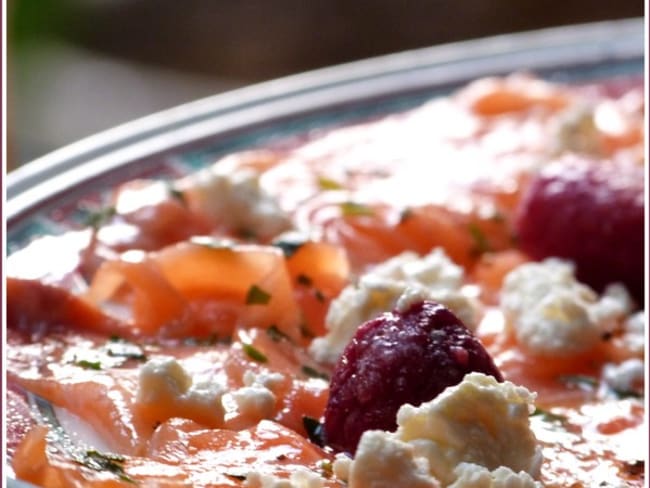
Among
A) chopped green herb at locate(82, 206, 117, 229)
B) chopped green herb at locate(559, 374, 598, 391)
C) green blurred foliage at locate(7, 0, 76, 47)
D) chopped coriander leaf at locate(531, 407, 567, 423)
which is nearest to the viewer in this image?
chopped coriander leaf at locate(531, 407, 567, 423)

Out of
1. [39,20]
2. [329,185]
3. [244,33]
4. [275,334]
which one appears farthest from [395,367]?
[244,33]

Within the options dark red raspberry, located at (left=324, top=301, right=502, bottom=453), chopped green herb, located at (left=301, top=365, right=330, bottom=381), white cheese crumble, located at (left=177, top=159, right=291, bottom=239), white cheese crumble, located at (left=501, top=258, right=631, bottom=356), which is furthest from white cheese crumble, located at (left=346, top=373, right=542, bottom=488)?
white cheese crumble, located at (left=177, top=159, right=291, bottom=239)

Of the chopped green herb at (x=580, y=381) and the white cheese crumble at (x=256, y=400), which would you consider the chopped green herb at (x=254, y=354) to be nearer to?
the white cheese crumble at (x=256, y=400)

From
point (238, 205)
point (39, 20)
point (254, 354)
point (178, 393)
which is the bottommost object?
point (178, 393)

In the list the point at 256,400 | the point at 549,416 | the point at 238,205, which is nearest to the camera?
the point at 256,400

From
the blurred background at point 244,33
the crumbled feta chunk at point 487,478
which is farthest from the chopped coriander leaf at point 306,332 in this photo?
the blurred background at point 244,33

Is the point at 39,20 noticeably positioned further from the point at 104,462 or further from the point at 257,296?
the point at 104,462

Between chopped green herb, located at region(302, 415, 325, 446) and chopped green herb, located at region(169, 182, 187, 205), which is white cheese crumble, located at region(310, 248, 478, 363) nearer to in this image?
chopped green herb, located at region(302, 415, 325, 446)
